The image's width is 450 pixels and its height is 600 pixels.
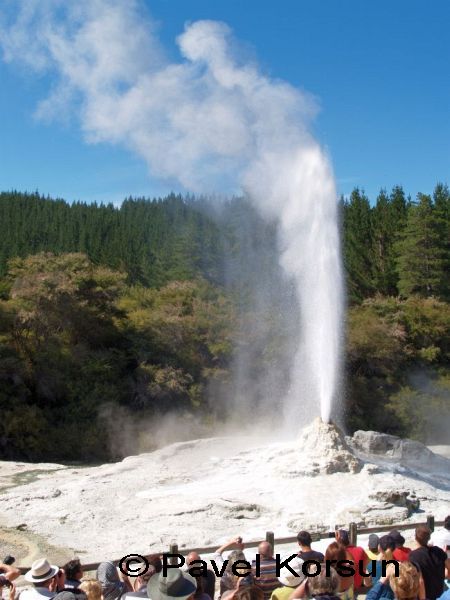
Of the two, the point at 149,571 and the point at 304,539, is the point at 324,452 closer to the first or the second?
the point at 304,539

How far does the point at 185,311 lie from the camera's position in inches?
1029

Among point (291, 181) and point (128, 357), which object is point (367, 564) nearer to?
point (291, 181)

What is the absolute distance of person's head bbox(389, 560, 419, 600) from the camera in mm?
3639

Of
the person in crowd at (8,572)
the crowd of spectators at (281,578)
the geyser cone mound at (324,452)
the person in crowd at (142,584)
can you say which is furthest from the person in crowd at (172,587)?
the geyser cone mound at (324,452)

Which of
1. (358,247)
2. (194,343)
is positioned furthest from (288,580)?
(358,247)

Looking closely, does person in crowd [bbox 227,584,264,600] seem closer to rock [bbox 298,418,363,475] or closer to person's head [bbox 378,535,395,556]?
person's head [bbox 378,535,395,556]

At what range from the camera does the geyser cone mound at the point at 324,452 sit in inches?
469

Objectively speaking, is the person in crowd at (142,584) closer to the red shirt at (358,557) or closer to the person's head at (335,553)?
the person's head at (335,553)

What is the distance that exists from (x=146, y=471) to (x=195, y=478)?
1283 mm

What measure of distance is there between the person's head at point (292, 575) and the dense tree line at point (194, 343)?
15.9 metres

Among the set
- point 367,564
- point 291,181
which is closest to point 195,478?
point 367,564

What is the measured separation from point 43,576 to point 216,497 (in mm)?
6847

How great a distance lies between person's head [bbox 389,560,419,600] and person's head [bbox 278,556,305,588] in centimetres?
96

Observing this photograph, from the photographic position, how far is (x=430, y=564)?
15.5 feet
